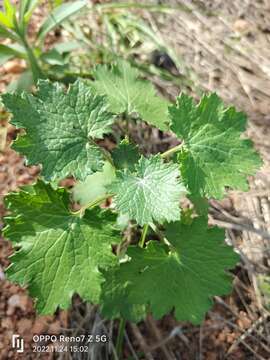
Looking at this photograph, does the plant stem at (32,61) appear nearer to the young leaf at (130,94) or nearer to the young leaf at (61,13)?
the young leaf at (61,13)

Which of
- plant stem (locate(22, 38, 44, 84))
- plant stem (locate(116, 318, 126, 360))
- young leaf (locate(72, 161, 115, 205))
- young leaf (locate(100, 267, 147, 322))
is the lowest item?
plant stem (locate(116, 318, 126, 360))

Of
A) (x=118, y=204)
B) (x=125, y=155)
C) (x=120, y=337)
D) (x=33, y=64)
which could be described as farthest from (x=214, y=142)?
(x=33, y=64)

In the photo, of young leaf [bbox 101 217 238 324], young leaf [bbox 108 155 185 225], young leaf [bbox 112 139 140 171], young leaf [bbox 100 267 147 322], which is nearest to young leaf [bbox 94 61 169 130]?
young leaf [bbox 112 139 140 171]

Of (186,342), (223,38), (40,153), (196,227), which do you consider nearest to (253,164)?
(196,227)

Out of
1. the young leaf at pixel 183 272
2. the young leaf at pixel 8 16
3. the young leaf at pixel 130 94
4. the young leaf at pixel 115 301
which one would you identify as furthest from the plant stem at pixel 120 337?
the young leaf at pixel 8 16

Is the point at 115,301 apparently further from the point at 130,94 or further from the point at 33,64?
Result: the point at 33,64

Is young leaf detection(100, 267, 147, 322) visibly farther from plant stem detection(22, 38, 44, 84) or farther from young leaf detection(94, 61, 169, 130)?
plant stem detection(22, 38, 44, 84)
